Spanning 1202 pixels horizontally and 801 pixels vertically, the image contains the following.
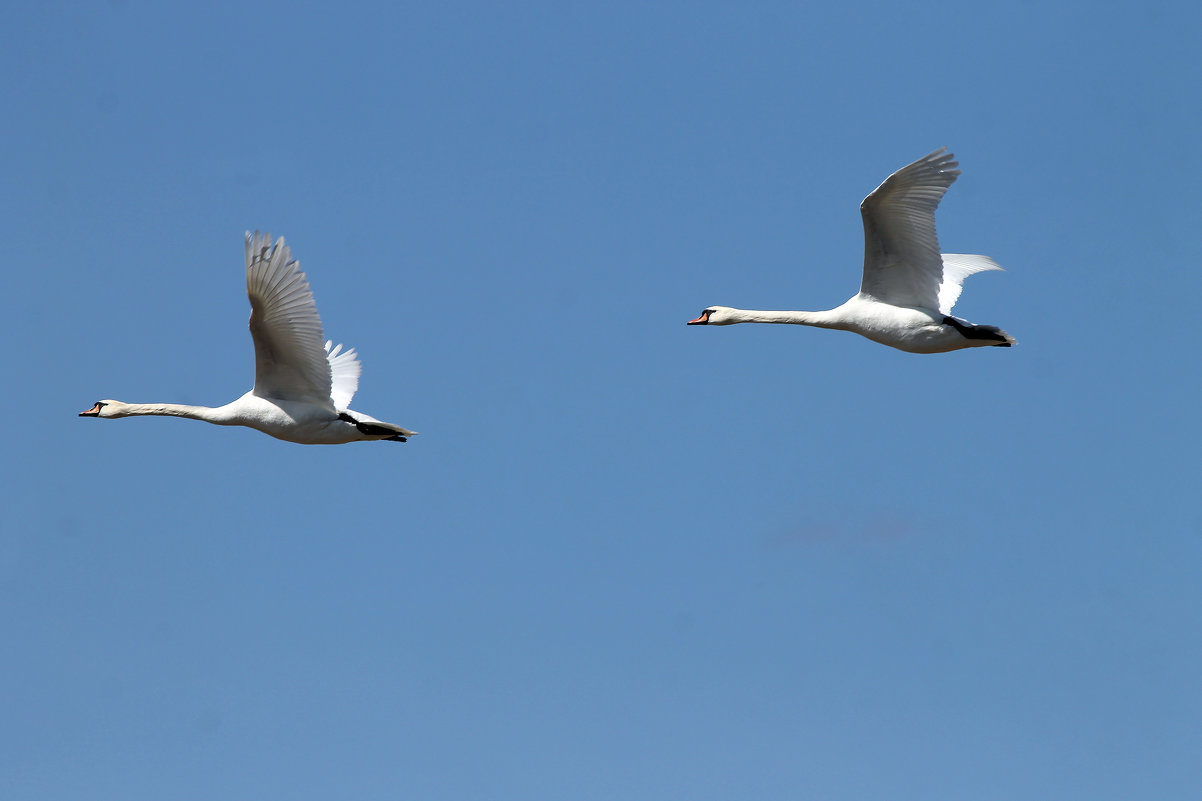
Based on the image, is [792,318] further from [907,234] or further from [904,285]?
[907,234]

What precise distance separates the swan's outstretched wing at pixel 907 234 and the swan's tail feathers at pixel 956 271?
956 millimetres

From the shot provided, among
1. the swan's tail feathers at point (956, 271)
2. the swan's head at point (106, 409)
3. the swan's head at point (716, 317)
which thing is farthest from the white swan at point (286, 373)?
the swan's tail feathers at point (956, 271)

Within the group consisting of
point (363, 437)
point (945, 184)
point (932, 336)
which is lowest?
point (363, 437)

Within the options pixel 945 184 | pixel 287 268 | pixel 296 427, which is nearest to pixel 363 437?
pixel 296 427

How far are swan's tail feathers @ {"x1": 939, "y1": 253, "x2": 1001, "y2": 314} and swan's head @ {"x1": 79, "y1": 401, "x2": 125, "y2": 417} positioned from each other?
1444 cm

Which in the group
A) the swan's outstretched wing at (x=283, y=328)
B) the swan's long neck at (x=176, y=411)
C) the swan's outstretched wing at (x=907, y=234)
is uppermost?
the swan's outstretched wing at (x=907, y=234)

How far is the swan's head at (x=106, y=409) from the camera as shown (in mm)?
34781

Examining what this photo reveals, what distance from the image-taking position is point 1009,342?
3250cm

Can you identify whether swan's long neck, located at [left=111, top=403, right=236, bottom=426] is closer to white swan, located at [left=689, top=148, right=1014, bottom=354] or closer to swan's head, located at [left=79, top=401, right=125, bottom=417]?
swan's head, located at [left=79, top=401, right=125, bottom=417]

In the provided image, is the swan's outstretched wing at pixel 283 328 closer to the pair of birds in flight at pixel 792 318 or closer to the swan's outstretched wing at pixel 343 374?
the pair of birds in flight at pixel 792 318

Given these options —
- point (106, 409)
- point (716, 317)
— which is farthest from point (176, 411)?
point (716, 317)

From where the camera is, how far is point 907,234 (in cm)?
3234

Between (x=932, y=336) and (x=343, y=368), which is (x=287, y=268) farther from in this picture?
(x=932, y=336)

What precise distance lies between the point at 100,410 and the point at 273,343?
5240mm
